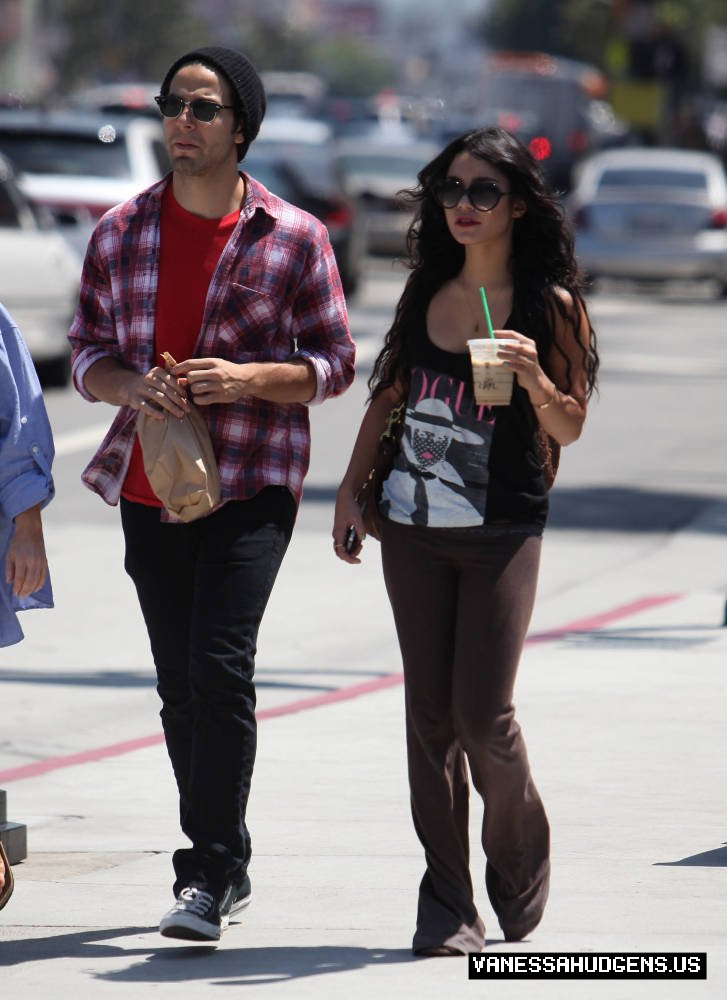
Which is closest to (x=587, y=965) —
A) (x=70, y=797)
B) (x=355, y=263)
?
(x=70, y=797)

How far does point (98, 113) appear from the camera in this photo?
2138cm

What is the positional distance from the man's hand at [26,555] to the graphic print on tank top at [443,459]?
2.46 feet

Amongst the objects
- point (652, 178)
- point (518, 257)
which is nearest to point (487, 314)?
point (518, 257)

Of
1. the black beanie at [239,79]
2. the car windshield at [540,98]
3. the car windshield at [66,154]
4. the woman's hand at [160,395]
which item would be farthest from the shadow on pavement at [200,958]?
the car windshield at [540,98]

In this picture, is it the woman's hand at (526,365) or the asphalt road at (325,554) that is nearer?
the woman's hand at (526,365)

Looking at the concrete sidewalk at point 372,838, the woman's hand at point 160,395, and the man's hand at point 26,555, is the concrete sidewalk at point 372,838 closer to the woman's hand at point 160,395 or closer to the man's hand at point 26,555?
the man's hand at point 26,555

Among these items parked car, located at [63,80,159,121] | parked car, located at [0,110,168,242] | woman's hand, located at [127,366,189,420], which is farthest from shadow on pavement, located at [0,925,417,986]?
parked car, located at [0,110,168,242]

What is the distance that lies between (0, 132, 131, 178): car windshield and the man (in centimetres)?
1400

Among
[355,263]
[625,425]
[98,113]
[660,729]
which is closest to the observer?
[660,729]

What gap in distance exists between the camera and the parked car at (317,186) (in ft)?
76.6

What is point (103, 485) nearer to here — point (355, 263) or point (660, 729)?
point (660, 729)

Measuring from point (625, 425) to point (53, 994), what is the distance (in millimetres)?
12366

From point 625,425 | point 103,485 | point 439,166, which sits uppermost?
point 439,166

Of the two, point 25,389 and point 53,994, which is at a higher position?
point 25,389
